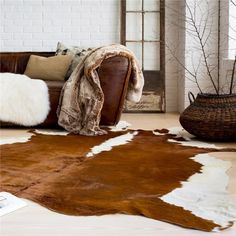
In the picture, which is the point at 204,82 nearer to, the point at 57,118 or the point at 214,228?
the point at 57,118

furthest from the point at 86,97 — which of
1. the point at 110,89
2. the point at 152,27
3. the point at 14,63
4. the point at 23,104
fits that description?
the point at 152,27

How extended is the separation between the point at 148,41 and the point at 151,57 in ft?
0.69

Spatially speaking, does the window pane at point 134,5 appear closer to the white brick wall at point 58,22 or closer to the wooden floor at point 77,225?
the white brick wall at point 58,22

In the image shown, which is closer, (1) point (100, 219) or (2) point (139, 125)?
(1) point (100, 219)

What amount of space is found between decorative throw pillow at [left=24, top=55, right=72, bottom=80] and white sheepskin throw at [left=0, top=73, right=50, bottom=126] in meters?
0.72

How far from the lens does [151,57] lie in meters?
5.37

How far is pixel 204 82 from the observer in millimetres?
4875

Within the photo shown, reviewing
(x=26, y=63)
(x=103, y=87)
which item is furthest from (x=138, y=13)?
(x=103, y=87)

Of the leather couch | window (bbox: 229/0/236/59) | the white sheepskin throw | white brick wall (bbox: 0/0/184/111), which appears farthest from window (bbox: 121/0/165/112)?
the white sheepskin throw

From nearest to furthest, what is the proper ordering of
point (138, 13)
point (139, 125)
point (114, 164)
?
point (114, 164) < point (139, 125) < point (138, 13)

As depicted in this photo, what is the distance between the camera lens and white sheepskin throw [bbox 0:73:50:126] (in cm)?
362

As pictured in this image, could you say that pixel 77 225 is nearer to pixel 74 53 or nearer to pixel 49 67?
pixel 49 67

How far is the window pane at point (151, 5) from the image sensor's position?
5301mm

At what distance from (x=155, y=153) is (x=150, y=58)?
288cm
